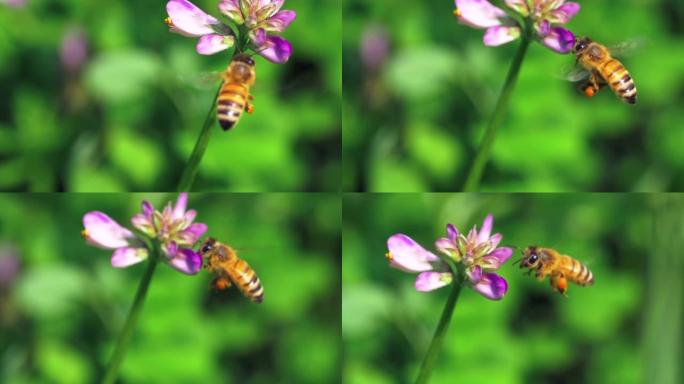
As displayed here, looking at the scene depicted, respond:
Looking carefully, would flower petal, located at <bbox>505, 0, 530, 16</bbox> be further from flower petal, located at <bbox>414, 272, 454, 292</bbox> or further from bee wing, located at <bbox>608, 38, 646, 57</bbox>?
flower petal, located at <bbox>414, 272, 454, 292</bbox>

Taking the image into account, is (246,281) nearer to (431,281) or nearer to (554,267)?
(431,281)

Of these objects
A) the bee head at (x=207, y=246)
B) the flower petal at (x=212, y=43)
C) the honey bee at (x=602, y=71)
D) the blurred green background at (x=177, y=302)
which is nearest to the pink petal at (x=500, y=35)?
the honey bee at (x=602, y=71)

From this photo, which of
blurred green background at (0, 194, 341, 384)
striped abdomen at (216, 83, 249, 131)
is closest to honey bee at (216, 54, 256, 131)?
striped abdomen at (216, 83, 249, 131)

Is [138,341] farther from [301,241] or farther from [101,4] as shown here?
[101,4]

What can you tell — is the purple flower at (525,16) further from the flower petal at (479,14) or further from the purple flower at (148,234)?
the purple flower at (148,234)

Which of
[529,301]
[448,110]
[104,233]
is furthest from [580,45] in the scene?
[529,301]
